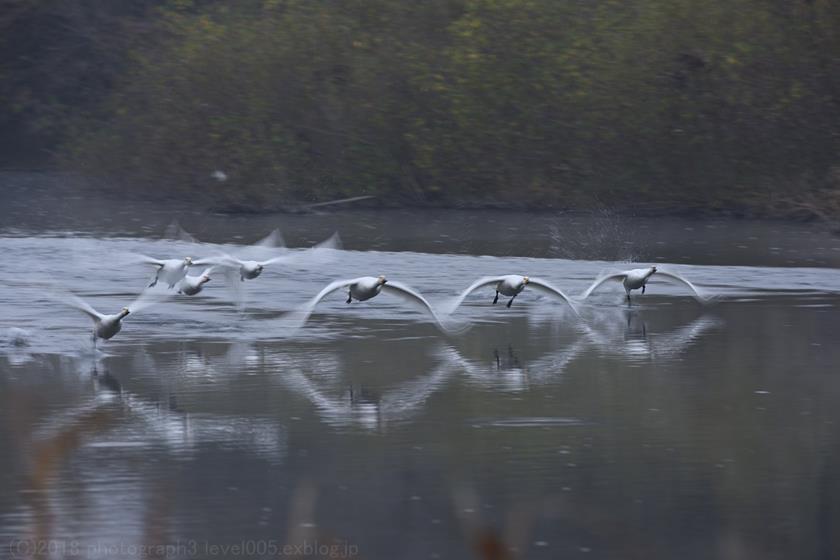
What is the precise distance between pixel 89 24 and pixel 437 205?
48.3 ft

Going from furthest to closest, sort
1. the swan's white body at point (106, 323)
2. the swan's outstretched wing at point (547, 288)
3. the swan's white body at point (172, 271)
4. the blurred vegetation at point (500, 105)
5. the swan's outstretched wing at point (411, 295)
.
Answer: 1. the blurred vegetation at point (500, 105)
2. the swan's white body at point (172, 271)
3. the swan's outstretched wing at point (547, 288)
4. the swan's outstretched wing at point (411, 295)
5. the swan's white body at point (106, 323)

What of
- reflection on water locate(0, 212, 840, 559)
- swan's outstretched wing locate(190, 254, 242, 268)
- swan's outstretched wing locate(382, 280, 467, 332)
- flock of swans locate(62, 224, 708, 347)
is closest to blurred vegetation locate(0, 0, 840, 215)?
flock of swans locate(62, 224, 708, 347)

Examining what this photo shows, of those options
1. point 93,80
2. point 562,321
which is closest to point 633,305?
point 562,321

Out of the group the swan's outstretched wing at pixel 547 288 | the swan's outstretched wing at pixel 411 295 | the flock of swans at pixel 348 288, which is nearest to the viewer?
the flock of swans at pixel 348 288

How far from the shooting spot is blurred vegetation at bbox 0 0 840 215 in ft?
→ 105

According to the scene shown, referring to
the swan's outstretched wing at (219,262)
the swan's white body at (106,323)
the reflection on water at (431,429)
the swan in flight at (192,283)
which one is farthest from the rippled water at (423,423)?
the swan's outstretched wing at (219,262)

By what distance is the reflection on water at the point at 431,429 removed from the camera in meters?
9.38

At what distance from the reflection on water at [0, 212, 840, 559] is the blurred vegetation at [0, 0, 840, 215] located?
13.6 metres

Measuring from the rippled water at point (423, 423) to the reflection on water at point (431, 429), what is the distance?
27 mm

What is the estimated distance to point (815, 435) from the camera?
467 inches

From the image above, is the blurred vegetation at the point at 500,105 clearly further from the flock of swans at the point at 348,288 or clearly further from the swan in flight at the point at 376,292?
the swan in flight at the point at 376,292

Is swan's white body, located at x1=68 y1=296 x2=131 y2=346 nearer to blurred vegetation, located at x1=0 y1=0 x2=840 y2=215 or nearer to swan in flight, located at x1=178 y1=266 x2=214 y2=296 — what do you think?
swan in flight, located at x1=178 y1=266 x2=214 y2=296

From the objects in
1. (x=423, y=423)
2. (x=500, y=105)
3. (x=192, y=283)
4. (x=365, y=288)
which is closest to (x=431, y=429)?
(x=423, y=423)

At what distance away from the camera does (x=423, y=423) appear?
12.2m
